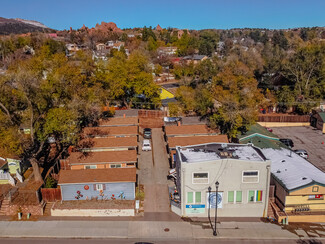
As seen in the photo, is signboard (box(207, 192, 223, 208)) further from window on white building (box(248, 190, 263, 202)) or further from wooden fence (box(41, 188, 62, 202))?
wooden fence (box(41, 188, 62, 202))

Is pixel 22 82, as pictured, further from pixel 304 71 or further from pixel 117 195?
pixel 304 71

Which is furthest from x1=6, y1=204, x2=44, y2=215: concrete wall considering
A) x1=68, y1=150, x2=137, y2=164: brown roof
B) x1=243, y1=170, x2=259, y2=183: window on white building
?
x1=243, y1=170, x2=259, y2=183: window on white building

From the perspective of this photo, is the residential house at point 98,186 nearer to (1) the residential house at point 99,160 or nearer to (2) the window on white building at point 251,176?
(1) the residential house at point 99,160

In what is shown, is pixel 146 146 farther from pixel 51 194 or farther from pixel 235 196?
pixel 235 196

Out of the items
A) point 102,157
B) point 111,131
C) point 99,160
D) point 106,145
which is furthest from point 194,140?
point 99,160

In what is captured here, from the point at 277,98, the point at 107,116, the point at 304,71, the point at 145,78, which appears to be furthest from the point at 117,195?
the point at 304,71
